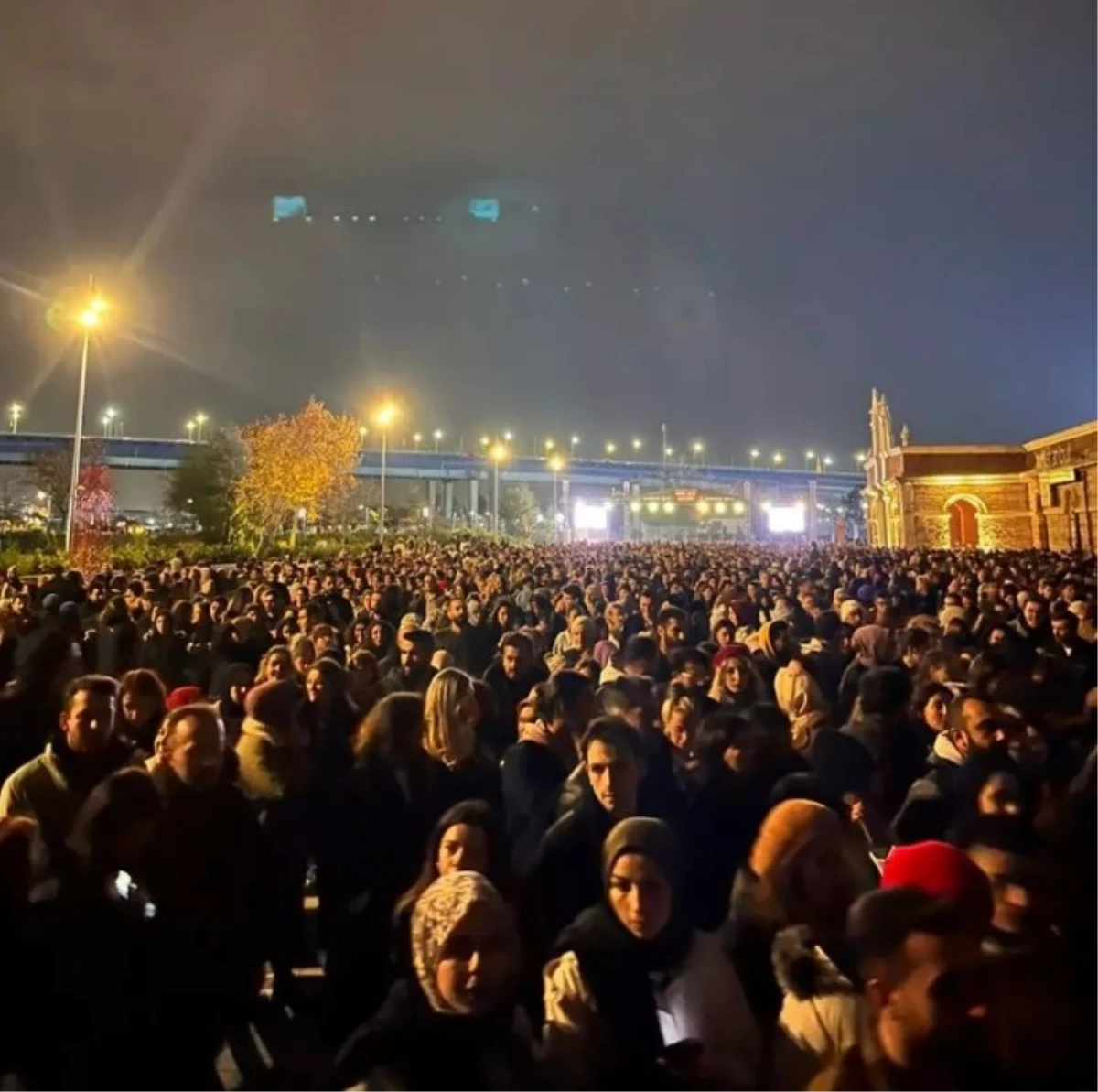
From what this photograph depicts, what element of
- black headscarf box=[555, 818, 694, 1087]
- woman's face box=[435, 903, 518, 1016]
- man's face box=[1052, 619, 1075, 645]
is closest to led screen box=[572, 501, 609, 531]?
man's face box=[1052, 619, 1075, 645]

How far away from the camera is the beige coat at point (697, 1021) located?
2.57m

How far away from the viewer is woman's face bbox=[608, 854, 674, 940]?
288 centimetres

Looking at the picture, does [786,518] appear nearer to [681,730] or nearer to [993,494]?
[993,494]

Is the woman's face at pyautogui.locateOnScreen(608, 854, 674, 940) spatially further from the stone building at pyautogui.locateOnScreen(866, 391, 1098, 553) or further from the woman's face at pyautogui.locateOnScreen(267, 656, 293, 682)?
the stone building at pyautogui.locateOnScreen(866, 391, 1098, 553)

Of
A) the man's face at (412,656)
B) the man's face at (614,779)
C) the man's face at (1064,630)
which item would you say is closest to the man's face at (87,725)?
the man's face at (614,779)

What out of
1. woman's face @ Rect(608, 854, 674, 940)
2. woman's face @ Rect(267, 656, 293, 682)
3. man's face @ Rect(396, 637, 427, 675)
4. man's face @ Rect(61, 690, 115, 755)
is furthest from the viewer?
man's face @ Rect(396, 637, 427, 675)

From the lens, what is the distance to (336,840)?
413 centimetres

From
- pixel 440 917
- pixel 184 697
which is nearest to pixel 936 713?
pixel 440 917

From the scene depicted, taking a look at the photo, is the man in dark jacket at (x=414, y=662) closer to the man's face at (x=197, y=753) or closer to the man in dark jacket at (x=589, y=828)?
the man's face at (x=197, y=753)

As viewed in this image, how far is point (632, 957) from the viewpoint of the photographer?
2838mm

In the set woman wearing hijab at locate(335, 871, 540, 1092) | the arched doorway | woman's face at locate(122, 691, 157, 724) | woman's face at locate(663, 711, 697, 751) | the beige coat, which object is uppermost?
the arched doorway

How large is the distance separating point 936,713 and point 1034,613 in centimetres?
611

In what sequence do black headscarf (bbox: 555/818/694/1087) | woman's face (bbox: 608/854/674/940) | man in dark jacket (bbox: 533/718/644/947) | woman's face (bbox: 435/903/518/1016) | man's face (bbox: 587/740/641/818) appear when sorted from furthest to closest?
man's face (bbox: 587/740/641/818)
man in dark jacket (bbox: 533/718/644/947)
woman's face (bbox: 608/854/674/940)
black headscarf (bbox: 555/818/694/1087)
woman's face (bbox: 435/903/518/1016)

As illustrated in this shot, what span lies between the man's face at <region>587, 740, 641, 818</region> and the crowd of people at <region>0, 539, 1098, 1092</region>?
0.02m
